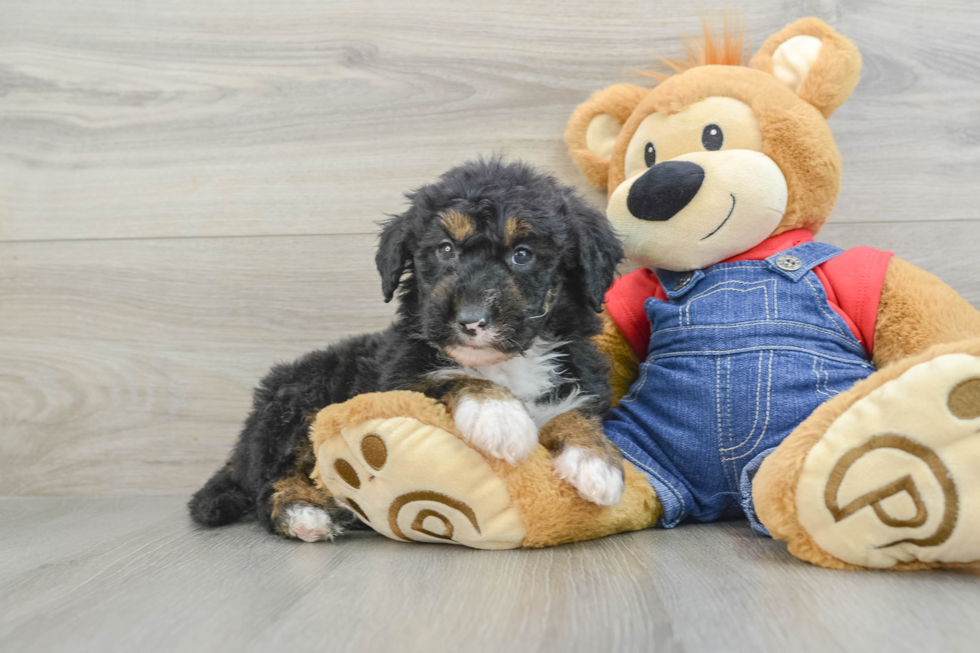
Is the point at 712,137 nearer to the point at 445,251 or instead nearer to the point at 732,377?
the point at 732,377

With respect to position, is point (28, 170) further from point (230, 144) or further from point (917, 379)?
point (917, 379)

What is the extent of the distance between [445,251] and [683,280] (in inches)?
27.1

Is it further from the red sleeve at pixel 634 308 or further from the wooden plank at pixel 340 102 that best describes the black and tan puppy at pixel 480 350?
the wooden plank at pixel 340 102

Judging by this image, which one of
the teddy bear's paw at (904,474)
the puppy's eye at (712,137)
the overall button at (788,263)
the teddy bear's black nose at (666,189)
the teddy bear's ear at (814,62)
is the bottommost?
the teddy bear's paw at (904,474)

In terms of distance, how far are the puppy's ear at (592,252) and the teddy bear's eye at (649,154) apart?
1.01 feet

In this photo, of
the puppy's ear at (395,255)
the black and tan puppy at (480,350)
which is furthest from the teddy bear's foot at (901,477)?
the puppy's ear at (395,255)

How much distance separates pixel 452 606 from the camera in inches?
48.5

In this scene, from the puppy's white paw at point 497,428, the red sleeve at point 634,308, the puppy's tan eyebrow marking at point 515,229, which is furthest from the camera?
the red sleeve at point 634,308

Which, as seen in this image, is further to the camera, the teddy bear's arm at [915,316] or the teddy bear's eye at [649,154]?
the teddy bear's eye at [649,154]

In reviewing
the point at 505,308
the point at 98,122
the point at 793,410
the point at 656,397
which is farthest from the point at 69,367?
the point at 793,410

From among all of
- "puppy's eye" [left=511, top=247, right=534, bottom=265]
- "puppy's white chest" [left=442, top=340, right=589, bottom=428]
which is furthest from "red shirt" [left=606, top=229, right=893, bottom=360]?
"puppy's eye" [left=511, top=247, right=534, bottom=265]

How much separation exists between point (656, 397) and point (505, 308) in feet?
1.83

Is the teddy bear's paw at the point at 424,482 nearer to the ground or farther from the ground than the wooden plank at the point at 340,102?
nearer to the ground

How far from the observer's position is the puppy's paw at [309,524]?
182 cm
